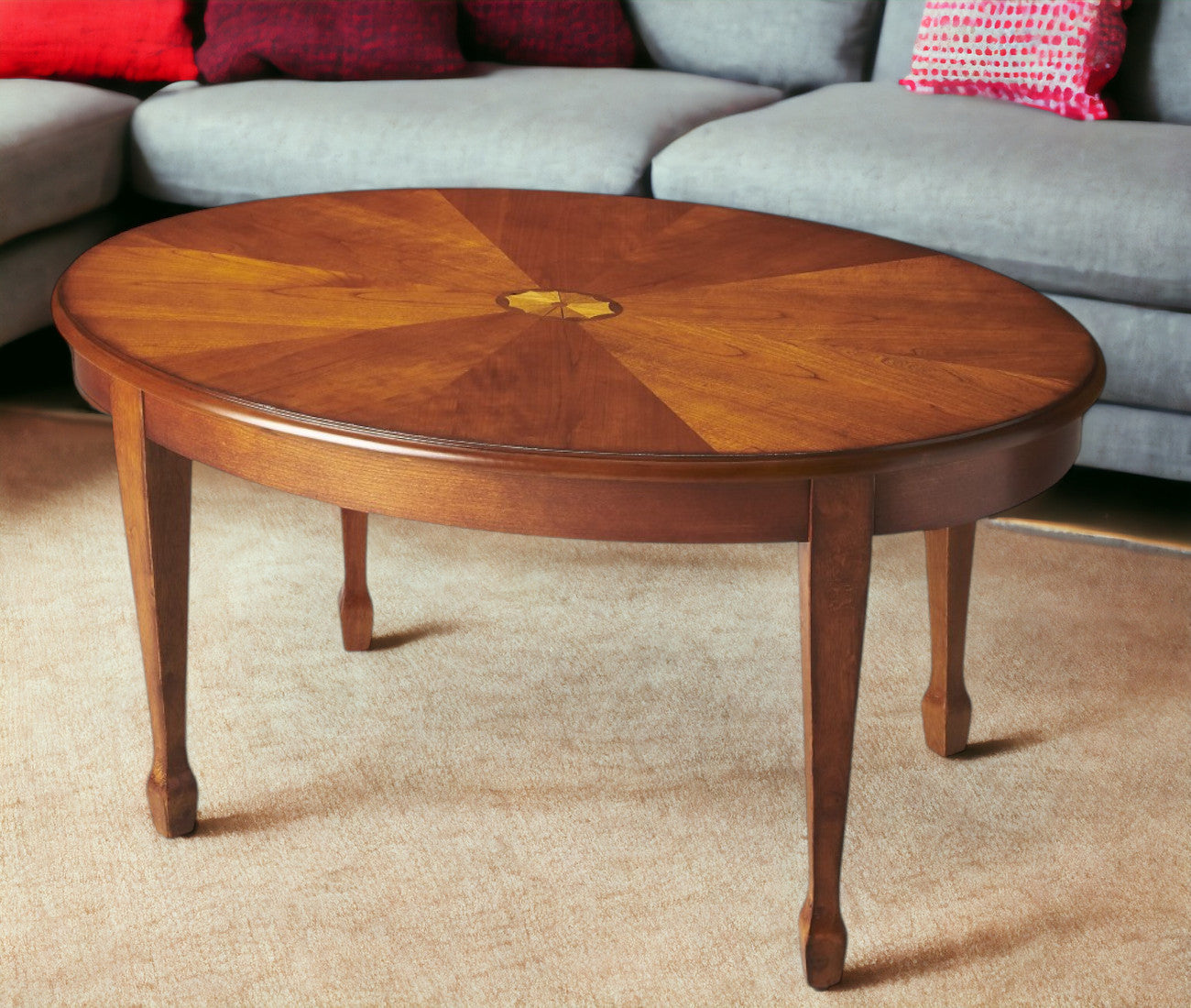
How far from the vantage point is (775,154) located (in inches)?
82.4

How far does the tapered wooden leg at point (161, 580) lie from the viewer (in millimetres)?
1135

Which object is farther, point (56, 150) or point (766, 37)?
point (766, 37)

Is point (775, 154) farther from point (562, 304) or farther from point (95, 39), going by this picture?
point (95, 39)

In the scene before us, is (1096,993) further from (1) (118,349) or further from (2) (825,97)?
(2) (825,97)

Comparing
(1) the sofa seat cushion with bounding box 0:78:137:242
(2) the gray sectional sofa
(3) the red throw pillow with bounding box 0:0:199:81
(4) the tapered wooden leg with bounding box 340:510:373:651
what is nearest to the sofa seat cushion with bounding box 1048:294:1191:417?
(2) the gray sectional sofa

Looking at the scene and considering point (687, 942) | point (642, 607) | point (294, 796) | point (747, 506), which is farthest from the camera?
point (642, 607)

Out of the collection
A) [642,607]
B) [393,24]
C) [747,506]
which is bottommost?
[642,607]

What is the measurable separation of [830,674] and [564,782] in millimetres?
458

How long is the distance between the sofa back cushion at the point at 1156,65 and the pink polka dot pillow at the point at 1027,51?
47 mm

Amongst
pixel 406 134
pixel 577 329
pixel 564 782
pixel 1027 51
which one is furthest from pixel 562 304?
pixel 1027 51

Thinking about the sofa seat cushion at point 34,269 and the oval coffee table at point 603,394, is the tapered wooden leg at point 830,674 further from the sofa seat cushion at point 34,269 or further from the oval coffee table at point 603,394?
the sofa seat cushion at point 34,269

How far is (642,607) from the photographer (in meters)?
1.78

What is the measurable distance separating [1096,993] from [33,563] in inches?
55.2

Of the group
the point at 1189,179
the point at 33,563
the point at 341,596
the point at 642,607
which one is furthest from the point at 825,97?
the point at 33,563
